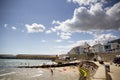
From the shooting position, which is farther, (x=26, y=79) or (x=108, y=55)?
(x=108, y=55)

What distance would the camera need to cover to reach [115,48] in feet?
114

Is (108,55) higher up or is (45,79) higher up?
(108,55)

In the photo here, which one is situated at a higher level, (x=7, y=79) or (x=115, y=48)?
(x=115, y=48)

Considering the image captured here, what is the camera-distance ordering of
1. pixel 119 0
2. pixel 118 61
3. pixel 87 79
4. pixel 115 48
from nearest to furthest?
pixel 119 0 → pixel 87 79 → pixel 118 61 → pixel 115 48

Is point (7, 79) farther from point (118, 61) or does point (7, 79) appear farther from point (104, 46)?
point (104, 46)

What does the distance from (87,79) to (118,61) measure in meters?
9.58

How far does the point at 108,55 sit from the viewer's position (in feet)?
85.3

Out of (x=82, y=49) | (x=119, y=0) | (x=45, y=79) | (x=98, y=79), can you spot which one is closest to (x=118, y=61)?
(x=45, y=79)

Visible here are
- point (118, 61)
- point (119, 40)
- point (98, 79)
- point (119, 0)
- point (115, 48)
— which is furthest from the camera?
point (119, 40)

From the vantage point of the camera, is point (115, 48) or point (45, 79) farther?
point (115, 48)

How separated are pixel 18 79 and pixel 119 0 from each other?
997cm

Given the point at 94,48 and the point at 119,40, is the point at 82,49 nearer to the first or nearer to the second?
the point at 94,48

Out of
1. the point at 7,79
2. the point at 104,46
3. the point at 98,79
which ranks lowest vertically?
the point at 7,79

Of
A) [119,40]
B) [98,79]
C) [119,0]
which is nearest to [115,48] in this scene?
[119,40]
